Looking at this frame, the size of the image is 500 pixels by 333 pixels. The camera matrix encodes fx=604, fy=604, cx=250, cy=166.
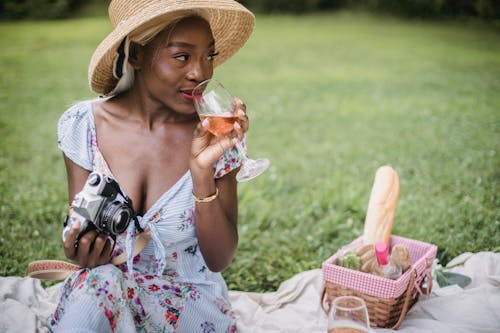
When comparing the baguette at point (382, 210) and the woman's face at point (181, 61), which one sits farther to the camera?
the baguette at point (382, 210)

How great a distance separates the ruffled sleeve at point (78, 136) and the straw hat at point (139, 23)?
0.18 m

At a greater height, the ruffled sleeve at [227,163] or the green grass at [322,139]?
the ruffled sleeve at [227,163]

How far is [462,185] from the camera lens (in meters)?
5.89

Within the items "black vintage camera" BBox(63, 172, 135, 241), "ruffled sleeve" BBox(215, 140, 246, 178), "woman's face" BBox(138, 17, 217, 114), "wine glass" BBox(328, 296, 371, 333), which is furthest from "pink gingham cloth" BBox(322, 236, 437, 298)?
"black vintage camera" BBox(63, 172, 135, 241)

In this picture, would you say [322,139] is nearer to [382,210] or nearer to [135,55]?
[382,210]

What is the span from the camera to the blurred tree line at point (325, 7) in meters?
16.6

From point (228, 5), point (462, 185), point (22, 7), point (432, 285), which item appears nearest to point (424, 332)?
point (432, 285)

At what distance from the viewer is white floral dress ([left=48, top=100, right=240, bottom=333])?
271 centimetres

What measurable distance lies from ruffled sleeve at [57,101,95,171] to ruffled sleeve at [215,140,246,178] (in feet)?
2.21

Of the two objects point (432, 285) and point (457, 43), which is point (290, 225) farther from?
point (457, 43)

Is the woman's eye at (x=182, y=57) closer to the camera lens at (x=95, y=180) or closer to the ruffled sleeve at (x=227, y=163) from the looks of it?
the ruffled sleeve at (x=227, y=163)

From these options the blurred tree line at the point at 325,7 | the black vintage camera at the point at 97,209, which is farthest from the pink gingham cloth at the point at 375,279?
the blurred tree line at the point at 325,7

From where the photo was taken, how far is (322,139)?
7.79 m

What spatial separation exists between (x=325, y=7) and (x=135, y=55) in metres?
17.8
